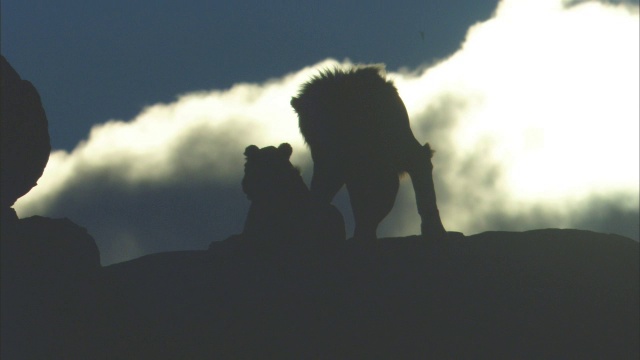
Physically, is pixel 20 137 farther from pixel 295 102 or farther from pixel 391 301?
pixel 295 102

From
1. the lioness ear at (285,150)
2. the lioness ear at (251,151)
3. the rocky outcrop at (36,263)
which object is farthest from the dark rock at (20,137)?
the lioness ear at (285,150)

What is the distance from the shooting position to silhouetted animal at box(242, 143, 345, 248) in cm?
1577

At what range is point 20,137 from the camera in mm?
11648

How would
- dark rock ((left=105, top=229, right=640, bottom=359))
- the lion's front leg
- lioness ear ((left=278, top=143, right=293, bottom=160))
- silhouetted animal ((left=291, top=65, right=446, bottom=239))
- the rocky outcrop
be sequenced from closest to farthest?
the rocky outcrop, dark rock ((left=105, top=229, right=640, bottom=359)), lioness ear ((left=278, top=143, right=293, bottom=160)), silhouetted animal ((left=291, top=65, right=446, bottom=239)), the lion's front leg

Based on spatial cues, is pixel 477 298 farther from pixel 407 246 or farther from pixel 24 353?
pixel 24 353

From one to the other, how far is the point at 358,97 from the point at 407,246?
2.43 meters

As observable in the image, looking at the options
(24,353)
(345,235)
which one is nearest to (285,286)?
(345,235)

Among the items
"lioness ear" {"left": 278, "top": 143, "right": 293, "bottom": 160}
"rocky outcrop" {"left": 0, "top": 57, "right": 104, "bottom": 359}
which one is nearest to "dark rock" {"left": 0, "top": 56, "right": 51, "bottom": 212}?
"rocky outcrop" {"left": 0, "top": 57, "right": 104, "bottom": 359}

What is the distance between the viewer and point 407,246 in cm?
1622

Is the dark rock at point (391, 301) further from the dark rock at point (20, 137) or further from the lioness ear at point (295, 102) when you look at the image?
the lioness ear at point (295, 102)

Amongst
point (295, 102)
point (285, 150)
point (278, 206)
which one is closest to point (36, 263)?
point (278, 206)

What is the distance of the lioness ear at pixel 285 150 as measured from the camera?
52.8 ft

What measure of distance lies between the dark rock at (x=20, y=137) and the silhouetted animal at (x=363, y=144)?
5.39 m

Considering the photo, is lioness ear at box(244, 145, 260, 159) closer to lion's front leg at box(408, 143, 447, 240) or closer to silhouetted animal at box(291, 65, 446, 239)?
silhouetted animal at box(291, 65, 446, 239)
